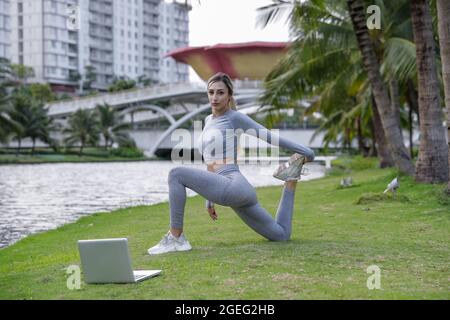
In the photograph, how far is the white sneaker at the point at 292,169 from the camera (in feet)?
21.6

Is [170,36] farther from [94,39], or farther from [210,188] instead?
[210,188]

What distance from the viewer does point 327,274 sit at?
5.27 m

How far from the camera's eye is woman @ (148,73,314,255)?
20.2 feet

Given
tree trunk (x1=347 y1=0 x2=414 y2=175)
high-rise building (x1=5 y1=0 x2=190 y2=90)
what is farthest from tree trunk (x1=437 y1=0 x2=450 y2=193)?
high-rise building (x1=5 y1=0 x2=190 y2=90)

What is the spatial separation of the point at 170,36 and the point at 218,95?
4987 inches

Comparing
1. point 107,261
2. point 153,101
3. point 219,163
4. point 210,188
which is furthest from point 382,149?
point 153,101

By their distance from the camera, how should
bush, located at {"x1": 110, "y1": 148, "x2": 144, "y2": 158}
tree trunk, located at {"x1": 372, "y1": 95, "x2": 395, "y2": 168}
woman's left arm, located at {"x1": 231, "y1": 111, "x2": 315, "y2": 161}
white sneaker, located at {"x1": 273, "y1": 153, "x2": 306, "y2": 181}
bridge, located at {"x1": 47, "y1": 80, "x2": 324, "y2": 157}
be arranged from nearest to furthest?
1. woman's left arm, located at {"x1": 231, "y1": 111, "x2": 315, "y2": 161}
2. white sneaker, located at {"x1": 273, "y1": 153, "x2": 306, "y2": 181}
3. tree trunk, located at {"x1": 372, "y1": 95, "x2": 395, "y2": 168}
4. bush, located at {"x1": 110, "y1": 148, "x2": 144, "y2": 158}
5. bridge, located at {"x1": 47, "y1": 80, "x2": 324, "y2": 157}

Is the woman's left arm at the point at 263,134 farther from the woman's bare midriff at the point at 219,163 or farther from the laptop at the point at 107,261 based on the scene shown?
the laptop at the point at 107,261

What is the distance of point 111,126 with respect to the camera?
6975 cm

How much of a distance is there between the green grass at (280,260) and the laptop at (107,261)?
0.25 ft

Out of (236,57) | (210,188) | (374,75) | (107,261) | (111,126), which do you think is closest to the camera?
(107,261)

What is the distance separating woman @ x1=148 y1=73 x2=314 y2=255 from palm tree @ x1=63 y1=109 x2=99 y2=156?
198 ft

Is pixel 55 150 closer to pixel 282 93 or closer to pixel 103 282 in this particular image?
pixel 282 93

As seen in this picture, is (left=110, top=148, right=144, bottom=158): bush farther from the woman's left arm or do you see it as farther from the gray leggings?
the gray leggings
